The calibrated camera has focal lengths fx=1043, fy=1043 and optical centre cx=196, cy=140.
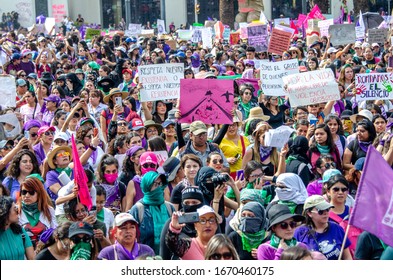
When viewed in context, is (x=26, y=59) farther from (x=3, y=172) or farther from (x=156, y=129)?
(x=3, y=172)

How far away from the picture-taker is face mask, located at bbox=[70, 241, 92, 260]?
6325 millimetres

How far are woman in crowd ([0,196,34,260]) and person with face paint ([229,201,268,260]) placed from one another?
1342 mm

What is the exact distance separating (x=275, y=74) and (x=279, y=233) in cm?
741

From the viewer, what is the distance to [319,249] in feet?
21.7

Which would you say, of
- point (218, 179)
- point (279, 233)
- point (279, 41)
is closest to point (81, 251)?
point (279, 233)

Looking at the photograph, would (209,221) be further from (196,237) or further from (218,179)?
(218,179)

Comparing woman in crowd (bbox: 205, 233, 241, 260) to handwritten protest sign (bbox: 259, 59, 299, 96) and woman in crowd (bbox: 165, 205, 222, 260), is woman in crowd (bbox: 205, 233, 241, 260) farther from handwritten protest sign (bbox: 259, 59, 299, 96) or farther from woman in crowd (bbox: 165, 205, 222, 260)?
handwritten protest sign (bbox: 259, 59, 299, 96)

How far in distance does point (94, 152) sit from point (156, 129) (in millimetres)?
1195

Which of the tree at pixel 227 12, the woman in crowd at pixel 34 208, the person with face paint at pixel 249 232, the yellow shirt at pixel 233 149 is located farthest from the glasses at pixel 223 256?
the tree at pixel 227 12

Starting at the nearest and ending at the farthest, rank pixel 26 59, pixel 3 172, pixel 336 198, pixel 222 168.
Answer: pixel 336 198 → pixel 222 168 → pixel 3 172 → pixel 26 59

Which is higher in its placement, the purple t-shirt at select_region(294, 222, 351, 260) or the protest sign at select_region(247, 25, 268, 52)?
the protest sign at select_region(247, 25, 268, 52)

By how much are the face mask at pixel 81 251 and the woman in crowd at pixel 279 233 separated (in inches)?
41.2

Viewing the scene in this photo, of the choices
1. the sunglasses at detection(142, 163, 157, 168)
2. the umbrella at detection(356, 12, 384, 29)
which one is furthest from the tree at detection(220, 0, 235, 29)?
the sunglasses at detection(142, 163, 157, 168)
